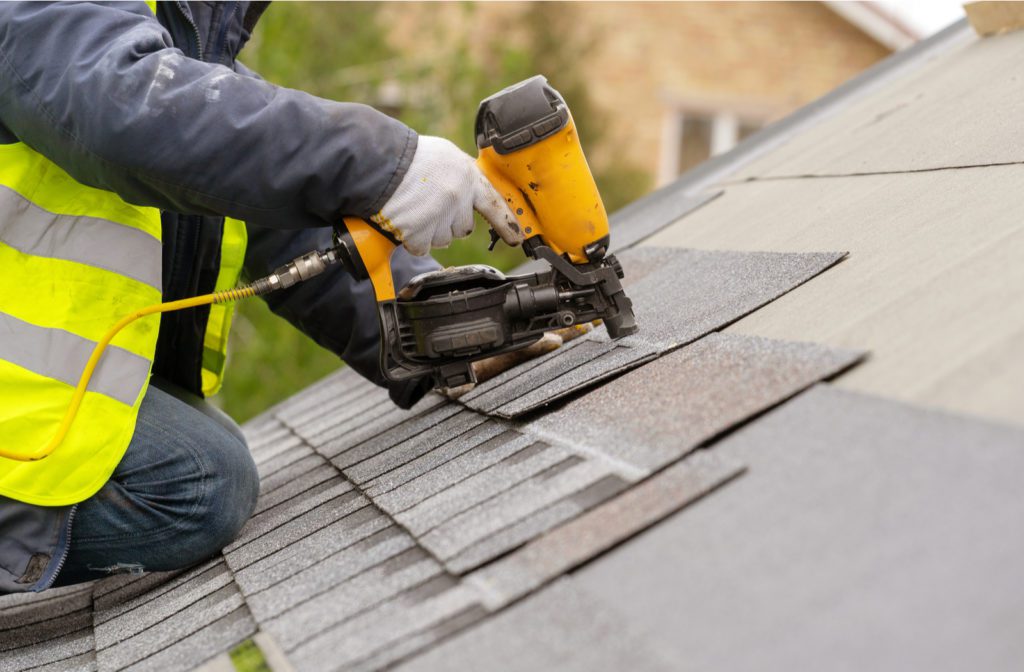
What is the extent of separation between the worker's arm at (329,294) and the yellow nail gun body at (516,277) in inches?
18.7

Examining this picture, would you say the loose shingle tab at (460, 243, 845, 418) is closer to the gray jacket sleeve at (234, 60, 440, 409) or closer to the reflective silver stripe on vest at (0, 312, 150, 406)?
the gray jacket sleeve at (234, 60, 440, 409)

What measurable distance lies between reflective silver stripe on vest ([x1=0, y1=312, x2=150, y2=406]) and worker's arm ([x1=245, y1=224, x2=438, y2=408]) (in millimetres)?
652

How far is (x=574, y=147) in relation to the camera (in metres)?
2.12

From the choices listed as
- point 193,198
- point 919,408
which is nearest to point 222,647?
point 193,198

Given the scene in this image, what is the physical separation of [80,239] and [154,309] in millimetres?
203

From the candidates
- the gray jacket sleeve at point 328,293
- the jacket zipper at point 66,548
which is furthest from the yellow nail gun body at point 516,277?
the jacket zipper at point 66,548

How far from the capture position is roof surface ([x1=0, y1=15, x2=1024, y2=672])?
106 cm

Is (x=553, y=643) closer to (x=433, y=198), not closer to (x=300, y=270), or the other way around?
(x=433, y=198)

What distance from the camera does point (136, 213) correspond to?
2.14 metres

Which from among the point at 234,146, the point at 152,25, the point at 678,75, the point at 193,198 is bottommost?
the point at 678,75

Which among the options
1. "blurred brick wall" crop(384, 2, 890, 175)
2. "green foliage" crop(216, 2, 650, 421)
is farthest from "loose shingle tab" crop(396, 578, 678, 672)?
"blurred brick wall" crop(384, 2, 890, 175)

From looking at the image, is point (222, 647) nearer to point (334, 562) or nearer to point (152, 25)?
point (334, 562)

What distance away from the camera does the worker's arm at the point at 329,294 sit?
2.68m

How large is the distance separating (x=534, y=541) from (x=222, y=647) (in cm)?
60
